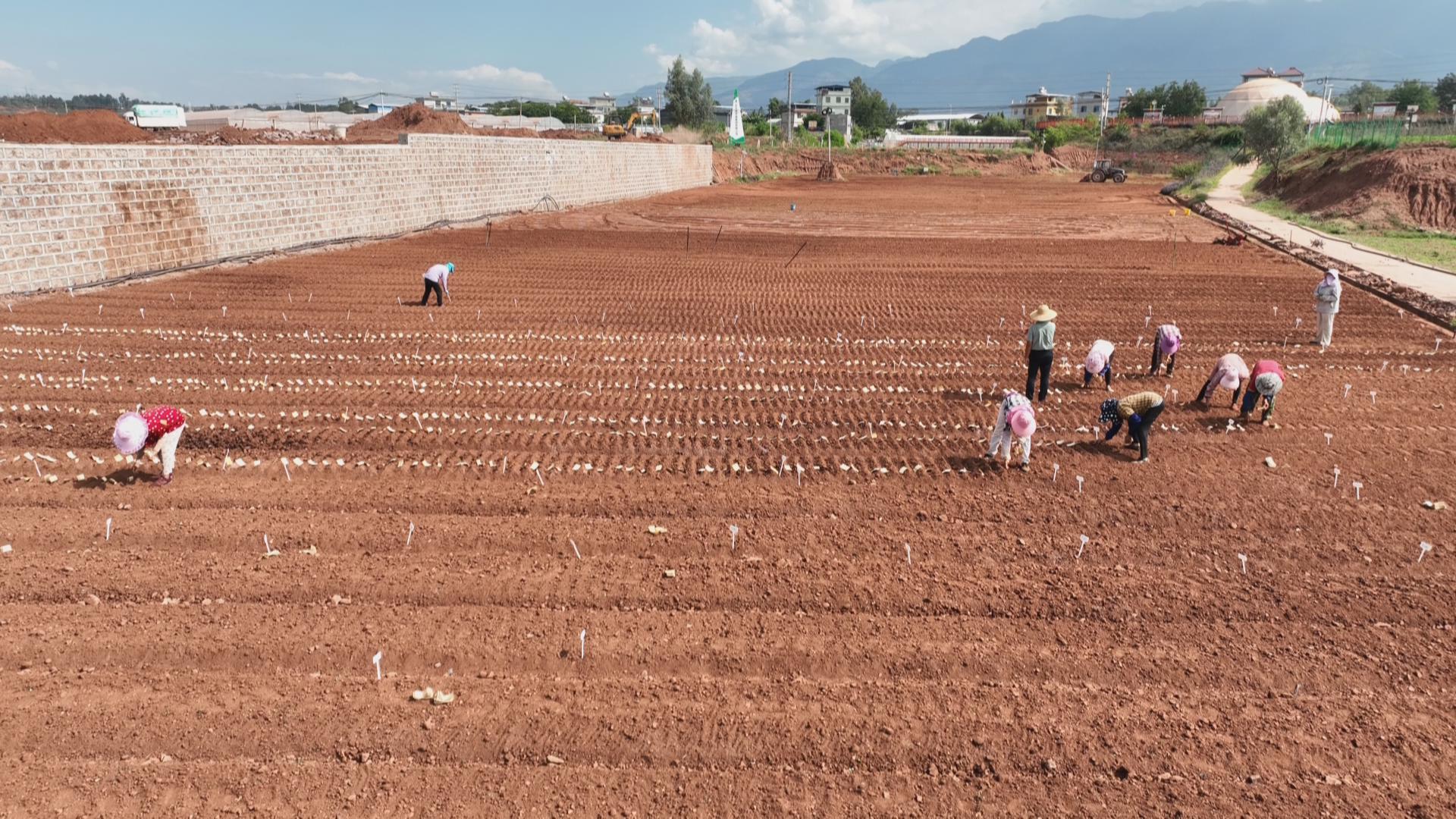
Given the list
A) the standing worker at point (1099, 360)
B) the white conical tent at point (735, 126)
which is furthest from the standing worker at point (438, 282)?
the white conical tent at point (735, 126)

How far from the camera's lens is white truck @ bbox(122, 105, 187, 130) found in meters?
42.7

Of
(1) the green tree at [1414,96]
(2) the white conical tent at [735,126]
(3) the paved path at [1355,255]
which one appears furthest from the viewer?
(1) the green tree at [1414,96]

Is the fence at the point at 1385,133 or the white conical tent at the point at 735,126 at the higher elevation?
the white conical tent at the point at 735,126

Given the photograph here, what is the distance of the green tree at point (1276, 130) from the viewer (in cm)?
3544

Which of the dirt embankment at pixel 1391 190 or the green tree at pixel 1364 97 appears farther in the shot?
the green tree at pixel 1364 97

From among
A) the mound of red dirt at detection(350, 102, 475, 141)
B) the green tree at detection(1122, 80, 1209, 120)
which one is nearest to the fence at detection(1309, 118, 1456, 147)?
the mound of red dirt at detection(350, 102, 475, 141)

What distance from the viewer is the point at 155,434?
678 centimetres

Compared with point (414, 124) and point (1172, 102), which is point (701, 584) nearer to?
point (414, 124)

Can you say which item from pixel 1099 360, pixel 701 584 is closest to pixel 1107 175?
pixel 1099 360

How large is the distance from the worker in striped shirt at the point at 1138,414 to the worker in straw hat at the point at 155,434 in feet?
27.6

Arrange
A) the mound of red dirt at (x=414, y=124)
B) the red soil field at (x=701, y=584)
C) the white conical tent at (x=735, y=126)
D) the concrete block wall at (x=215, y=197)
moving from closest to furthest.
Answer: the red soil field at (x=701, y=584)
the concrete block wall at (x=215, y=197)
the mound of red dirt at (x=414, y=124)
the white conical tent at (x=735, y=126)

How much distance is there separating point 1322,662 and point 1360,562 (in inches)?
66.0

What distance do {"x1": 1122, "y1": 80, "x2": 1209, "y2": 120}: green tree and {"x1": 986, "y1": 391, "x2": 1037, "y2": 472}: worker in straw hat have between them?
340ft

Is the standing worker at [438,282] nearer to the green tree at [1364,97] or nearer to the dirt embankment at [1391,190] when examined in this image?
the dirt embankment at [1391,190]
